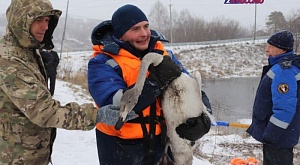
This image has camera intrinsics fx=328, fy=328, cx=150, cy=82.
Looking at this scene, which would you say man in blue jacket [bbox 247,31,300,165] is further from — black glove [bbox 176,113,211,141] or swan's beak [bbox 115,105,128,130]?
swan's beak [bbox 115,105,128,130]

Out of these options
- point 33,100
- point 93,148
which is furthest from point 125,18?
point 93,148

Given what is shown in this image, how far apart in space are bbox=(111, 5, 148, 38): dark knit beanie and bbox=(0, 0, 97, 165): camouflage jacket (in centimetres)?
43

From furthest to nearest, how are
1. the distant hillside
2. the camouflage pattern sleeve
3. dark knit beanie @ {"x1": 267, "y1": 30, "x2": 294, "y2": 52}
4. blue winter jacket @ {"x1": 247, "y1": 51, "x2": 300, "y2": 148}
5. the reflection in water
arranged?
the distant hillside, the reflection in water, dark knit beanie @ {"x1": 267, "y1": 30, "x2": 294, "y2": 52}, blue winter jacket @ {"x1": 247, "y1": 51, "x2": 300, "y2": 148}, the camouflage pattern sleeve

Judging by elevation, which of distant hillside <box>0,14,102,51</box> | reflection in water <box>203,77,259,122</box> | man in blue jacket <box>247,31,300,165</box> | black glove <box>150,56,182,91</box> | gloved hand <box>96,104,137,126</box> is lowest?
distant hillside <box>0,14,102,51</box>

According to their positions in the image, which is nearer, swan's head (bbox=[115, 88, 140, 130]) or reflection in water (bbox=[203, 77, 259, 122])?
swan's head (bbox=[115, 88, 140, 130])

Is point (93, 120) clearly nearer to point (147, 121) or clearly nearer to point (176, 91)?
point (147, 121)

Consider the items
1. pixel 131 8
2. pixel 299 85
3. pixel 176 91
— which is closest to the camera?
pixel 176 91

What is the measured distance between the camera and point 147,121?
2188 millimetres

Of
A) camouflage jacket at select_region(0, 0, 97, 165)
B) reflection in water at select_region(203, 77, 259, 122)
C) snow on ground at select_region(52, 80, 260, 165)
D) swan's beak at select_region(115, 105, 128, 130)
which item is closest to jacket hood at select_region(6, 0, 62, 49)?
camouflage jacket at select_region(0, 0, 97, 165)

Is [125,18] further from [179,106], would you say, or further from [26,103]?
[26,103]

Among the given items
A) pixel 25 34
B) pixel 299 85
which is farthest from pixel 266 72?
pixel 25 34

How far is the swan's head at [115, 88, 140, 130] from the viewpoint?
6.46 ft

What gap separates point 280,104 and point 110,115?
217 centimetres

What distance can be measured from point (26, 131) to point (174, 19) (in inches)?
2797
